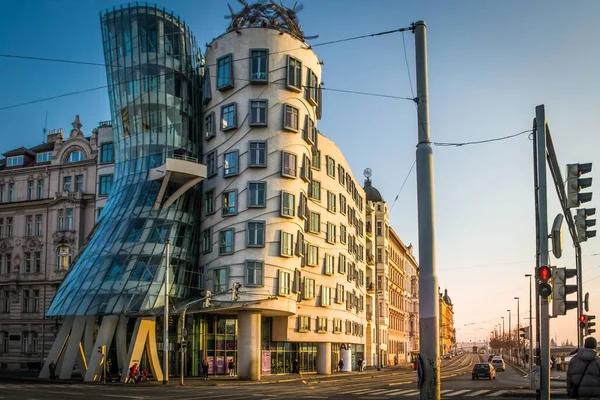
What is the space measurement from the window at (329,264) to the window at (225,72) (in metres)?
19.9

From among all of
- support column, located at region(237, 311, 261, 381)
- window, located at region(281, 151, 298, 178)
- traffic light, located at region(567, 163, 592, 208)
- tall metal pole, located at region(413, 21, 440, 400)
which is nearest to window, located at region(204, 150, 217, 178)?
window, located at region(281, 151, 298, 178)

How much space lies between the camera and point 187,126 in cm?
6022

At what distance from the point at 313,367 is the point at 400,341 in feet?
185

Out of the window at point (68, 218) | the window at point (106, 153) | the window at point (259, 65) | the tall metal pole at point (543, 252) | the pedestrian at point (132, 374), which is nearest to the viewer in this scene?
the tall metal pole at point (543, 252)

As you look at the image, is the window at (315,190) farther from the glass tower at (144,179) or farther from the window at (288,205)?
the glass tower at (144,179)

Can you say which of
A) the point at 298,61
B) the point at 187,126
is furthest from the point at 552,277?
the point at 187,126

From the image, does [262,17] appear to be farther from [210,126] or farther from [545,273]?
[545,273]

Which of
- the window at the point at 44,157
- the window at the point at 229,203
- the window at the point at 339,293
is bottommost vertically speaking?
the window at the point at 339,293

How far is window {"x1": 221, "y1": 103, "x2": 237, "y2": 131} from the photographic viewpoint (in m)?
55.0

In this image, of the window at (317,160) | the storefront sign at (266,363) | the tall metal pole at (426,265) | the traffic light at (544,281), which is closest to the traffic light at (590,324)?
the traffic light at (544,281)

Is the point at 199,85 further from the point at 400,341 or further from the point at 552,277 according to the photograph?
the point at 400,341

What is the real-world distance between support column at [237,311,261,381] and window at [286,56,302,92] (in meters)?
17.5

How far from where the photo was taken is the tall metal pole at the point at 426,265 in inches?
491

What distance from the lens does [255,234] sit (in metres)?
53.1
